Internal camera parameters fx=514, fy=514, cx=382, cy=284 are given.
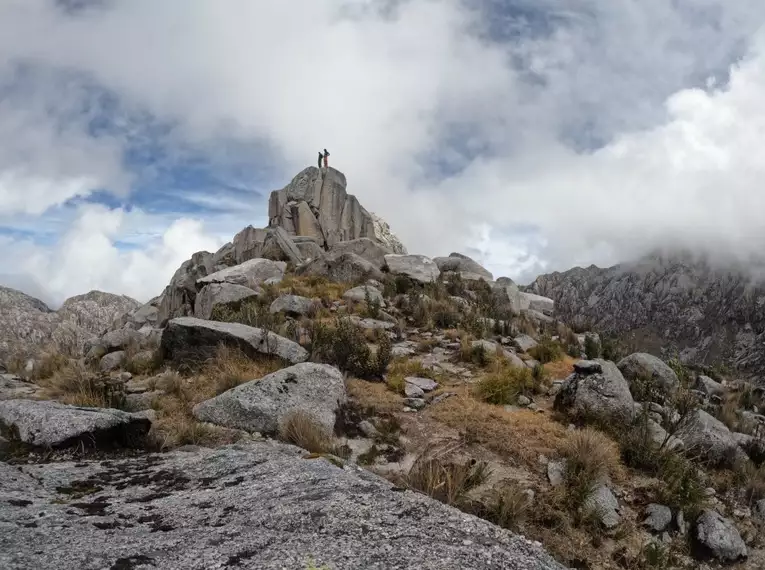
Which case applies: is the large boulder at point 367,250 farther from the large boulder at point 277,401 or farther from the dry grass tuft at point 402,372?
the large boulder at point 277,401

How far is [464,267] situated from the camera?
29078 mm

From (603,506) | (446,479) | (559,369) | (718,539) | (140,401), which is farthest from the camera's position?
(559,369)

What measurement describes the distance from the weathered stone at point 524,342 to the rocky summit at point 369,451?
83 millimetres

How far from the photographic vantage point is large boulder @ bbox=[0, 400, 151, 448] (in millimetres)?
5941

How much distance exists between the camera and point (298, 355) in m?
11.5

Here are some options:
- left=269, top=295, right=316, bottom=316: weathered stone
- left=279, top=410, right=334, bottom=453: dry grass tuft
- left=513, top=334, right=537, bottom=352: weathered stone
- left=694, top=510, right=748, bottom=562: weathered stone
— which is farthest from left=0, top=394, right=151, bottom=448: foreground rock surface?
left=513, top=334, right=537, bottom=352: weathered stone

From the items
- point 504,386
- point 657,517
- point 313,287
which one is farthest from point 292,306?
point 657,517

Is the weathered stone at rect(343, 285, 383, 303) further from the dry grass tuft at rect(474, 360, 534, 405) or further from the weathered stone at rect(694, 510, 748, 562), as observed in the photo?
the weathered stone at rect(694, 510, 748, 562)

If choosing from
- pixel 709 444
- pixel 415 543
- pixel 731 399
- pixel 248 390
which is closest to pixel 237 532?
pixel 415 543

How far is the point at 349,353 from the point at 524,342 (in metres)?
6.55

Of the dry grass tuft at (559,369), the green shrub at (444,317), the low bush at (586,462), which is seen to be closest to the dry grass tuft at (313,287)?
the green shrub at (444,317)

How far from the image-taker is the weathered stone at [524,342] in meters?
15.7

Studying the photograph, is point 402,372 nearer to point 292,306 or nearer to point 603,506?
point 603,506

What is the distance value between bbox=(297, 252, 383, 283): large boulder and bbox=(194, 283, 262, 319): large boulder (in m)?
4.40
